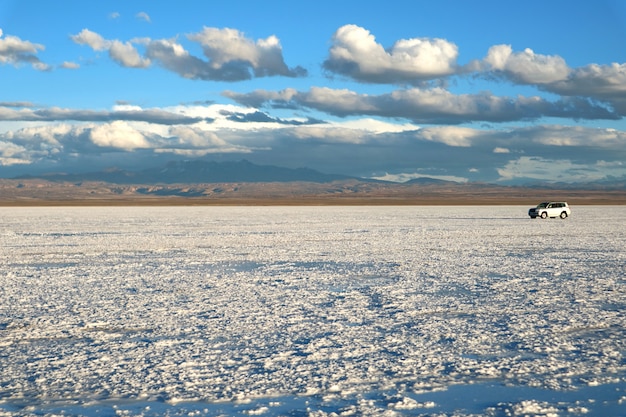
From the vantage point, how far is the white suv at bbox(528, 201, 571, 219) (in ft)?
160

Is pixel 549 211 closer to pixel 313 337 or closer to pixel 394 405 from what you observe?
pixel 313 337

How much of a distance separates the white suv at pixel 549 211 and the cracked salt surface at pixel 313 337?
30.0 m

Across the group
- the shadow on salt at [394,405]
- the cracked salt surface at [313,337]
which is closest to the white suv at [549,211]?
the cracked salt surface at [313,337]

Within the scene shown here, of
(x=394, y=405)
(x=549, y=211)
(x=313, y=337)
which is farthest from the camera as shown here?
(x=549, y=211)

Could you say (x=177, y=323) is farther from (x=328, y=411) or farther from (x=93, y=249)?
(x=93, y=249)

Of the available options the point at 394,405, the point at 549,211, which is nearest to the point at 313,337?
the point at 394,405

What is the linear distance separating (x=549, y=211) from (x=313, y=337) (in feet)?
142

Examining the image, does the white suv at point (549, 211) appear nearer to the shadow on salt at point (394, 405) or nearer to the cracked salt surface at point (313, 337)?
the cracked salt surface at point (313, 337)

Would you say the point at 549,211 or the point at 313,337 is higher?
the point at 549,211

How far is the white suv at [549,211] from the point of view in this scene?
4869 centimetres

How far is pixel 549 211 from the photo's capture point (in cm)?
4934

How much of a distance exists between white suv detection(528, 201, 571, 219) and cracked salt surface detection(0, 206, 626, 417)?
2999 centimetres

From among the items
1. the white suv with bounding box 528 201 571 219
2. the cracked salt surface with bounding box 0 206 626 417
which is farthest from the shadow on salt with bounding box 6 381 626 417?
the white suv with bounding box 528 201 571 219

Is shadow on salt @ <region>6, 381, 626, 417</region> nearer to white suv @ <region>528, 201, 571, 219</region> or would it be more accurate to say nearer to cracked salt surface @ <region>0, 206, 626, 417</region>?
cracked salt surface @ <region>0, 206, 626, 417</region>
